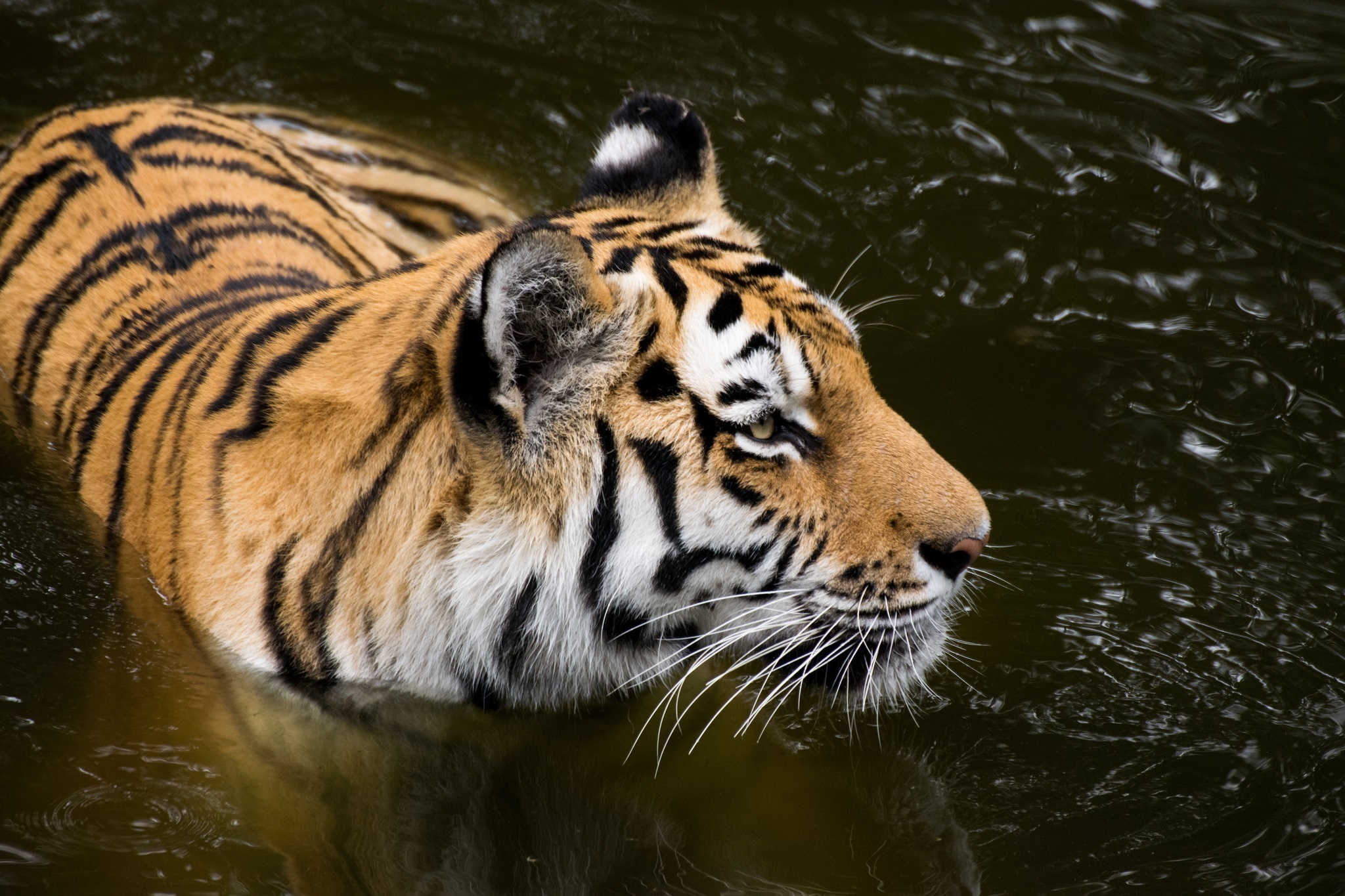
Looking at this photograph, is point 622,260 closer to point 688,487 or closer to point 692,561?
point 688,487

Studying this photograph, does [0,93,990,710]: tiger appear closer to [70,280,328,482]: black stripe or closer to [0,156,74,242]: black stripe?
[70,280,328,482]: black stripe

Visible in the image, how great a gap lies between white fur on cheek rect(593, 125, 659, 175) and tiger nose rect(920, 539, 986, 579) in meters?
1.01

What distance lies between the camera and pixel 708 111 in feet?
15.7

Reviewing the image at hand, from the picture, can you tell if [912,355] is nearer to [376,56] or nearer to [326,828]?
[326,828]

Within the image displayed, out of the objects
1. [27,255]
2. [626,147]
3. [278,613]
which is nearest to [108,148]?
[27,255]

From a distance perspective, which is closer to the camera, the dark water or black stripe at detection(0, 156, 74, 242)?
the dark water

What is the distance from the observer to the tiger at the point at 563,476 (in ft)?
7.03

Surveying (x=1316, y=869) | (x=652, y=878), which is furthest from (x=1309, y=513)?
(x=652, y=878)

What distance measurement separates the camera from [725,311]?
2.22m

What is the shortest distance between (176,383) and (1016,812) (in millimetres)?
1888

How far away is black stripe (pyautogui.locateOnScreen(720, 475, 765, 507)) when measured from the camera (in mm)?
2217

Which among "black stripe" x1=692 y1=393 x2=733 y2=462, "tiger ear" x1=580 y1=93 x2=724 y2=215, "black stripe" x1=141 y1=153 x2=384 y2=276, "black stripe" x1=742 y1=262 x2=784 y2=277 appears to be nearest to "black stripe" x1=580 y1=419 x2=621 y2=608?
"black stripe" x1=692 y1=393 x2=733 y2=462

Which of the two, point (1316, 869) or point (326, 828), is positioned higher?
point (326, 828)

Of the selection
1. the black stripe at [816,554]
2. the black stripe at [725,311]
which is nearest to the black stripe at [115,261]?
the black stripe at [725,311]
